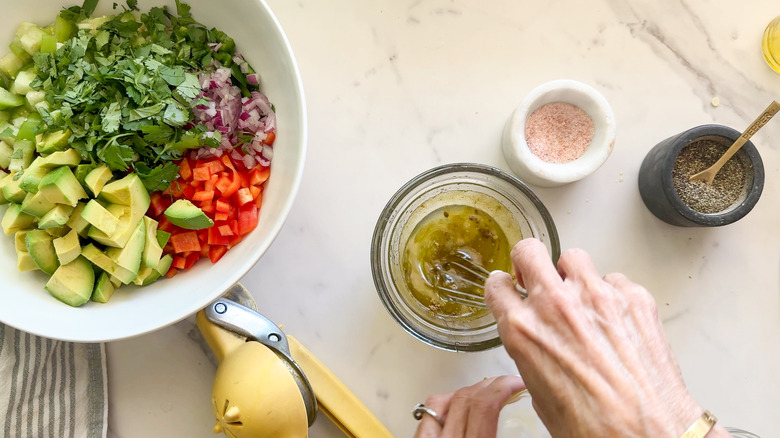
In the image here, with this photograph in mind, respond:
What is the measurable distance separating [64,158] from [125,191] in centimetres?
13

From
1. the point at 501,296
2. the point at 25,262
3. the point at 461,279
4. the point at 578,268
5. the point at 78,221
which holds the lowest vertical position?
the point at 25,262

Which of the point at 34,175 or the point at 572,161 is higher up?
the point at 572,161

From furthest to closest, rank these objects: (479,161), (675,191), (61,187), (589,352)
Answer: (479,161) < (675,191) < (61,187) < (589,352)

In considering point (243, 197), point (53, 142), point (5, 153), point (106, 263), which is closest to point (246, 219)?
point (243, 197)

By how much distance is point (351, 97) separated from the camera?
1271 mm

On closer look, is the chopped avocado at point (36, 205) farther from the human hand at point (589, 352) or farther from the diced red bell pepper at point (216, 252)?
the human hand at point (589, 352)

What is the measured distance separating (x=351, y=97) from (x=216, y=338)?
597mm

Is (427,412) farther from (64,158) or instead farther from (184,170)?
(64,158)

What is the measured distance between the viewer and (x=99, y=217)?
3.17 feet

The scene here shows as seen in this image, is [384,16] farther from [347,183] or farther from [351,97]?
[347,183]

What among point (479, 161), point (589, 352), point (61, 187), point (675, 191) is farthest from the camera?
point (479, 161)

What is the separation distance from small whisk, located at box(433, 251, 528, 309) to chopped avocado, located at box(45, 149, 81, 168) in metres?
0.73

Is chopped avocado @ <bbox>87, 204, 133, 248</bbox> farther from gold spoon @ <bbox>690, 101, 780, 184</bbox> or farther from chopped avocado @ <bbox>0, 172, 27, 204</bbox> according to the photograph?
gold spoon @ <bbox>690, 101, 780, 184</bbox>

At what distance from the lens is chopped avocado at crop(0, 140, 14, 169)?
1.05m
